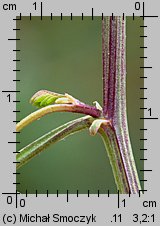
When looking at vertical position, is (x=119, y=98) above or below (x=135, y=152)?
above

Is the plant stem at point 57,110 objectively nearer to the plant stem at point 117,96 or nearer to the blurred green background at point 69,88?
the plant stem at point 117,96

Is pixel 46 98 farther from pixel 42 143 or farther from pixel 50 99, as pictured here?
pixel 42 143

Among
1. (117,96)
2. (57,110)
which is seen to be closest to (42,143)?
(57,110)

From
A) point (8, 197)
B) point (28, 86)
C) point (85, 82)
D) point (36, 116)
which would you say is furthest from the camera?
point (85, 82)

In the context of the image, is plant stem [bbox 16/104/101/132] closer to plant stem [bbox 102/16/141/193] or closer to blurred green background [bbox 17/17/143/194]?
plant stem [bbox 102/16/141/193]

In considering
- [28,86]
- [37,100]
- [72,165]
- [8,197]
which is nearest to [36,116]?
[37,100]

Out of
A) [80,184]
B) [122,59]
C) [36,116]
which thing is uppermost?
[122,59]

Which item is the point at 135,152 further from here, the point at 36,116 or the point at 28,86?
the point at 36,116
